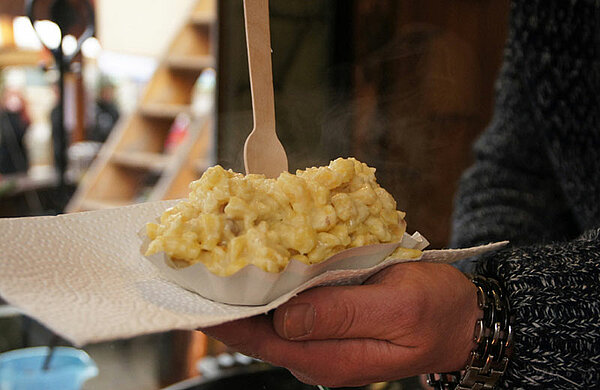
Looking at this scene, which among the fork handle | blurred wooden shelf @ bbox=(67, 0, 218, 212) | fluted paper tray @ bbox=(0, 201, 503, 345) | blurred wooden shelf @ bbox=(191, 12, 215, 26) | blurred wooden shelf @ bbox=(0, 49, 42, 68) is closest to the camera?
fluted paper tray @ bbox=(0, 201, 503, 345)

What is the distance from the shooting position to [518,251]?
36.2 inches

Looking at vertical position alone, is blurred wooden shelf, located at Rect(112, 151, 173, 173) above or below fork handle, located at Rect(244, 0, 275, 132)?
below

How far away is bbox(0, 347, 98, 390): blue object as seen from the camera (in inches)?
38.7

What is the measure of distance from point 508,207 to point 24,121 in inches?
204

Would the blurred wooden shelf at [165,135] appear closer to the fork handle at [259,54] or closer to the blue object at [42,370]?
the blue object at [42,370]

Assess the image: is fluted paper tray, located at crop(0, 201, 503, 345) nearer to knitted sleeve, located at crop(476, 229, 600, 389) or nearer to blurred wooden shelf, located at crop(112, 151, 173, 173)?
knitted sleeve, located at crop(476, 229, 600, 389)

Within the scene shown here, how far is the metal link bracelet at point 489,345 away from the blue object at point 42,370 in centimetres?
67

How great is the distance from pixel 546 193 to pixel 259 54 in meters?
1.06

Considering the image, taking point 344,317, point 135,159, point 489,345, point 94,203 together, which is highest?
point 344,317

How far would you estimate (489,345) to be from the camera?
828 millimetres

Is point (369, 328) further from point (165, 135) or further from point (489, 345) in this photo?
point (165, 135)

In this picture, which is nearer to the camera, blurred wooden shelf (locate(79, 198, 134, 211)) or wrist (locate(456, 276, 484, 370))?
wrist (locate(456, 276, 484, 370))

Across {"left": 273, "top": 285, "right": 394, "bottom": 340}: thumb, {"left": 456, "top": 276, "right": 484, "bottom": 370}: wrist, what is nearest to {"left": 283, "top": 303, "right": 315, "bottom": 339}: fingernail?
{"left": 273, "top": 285, "right": 394, "bottom": 340}: thumb

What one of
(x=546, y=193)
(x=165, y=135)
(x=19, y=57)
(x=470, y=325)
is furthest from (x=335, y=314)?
(x=19, y=57)
